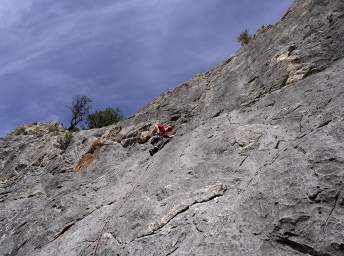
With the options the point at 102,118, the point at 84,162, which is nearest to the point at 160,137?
the point at 84,162

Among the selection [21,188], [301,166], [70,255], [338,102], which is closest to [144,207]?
[70,255]

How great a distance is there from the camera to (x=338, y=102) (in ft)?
34.7

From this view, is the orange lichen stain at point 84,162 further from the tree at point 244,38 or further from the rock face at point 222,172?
the tree at point 244,38

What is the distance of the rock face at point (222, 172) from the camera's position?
891 cm

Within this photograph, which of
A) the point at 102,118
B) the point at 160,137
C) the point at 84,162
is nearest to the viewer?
the point at 160,137

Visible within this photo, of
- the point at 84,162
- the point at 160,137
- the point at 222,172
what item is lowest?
the point at 222,172

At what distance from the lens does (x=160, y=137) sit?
15953 millimetres

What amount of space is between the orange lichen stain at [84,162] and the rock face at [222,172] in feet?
0.30

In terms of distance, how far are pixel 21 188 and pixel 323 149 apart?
43.5 ft

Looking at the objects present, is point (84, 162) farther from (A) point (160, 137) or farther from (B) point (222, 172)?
(B) point (222, 172)

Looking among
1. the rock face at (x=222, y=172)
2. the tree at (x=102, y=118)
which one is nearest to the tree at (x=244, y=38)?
the rock face at (x=222, y=172)

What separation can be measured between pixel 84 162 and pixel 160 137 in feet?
12.9

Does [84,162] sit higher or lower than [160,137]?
higher

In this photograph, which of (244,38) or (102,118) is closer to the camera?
(244,38)
